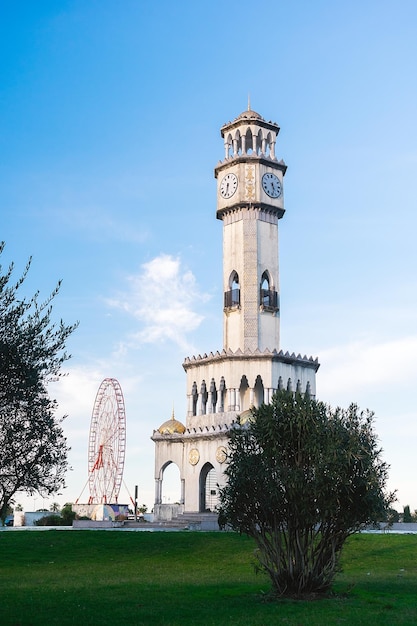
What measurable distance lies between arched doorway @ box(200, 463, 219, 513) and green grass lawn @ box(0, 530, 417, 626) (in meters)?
20.6

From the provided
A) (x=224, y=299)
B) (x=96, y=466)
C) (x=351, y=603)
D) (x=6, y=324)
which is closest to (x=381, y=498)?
(x=351, y=603)

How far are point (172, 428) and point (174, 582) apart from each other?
152ft

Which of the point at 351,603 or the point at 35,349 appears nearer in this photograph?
the point at 351,603

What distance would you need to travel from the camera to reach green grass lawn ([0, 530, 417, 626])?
2292 cm

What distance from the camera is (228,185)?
261 feet

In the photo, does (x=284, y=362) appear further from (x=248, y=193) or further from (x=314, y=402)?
(x=314, y=402)

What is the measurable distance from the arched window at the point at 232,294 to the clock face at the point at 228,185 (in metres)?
8.35

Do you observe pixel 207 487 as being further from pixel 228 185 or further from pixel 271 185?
pixel 271 185

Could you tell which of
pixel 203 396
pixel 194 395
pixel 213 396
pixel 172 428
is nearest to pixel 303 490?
pixel 213 396

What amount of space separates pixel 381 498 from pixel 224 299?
51160 mm

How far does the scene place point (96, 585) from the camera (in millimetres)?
30719

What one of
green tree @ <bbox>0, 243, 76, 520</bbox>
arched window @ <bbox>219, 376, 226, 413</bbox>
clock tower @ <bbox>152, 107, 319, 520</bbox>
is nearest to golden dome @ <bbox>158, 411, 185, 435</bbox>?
clock tower @ <bbox>152, 107, 319, 520</bbox>

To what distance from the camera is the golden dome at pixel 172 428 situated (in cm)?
7806

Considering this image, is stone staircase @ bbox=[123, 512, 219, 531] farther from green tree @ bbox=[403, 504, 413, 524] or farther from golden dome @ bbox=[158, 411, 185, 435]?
green tree @ bbox=[403, 504, 413, 524]
